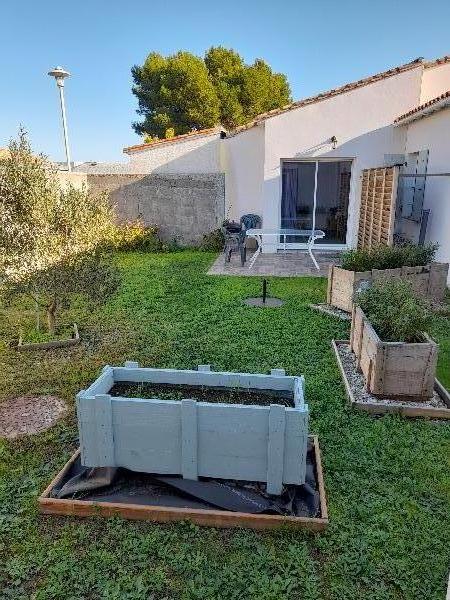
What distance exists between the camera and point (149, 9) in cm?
1457

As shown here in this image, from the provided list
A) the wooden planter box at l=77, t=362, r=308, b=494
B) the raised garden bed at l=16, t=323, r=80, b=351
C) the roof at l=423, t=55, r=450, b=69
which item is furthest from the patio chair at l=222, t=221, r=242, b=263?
the wooden planter box at l=77, t=362, r=308, b=494

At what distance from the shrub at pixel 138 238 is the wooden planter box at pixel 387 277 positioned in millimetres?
7901

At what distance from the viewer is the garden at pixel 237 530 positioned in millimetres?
2561

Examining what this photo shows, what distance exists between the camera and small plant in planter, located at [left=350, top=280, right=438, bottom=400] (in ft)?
14.5

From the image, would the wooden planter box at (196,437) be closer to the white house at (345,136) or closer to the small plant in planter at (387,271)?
the small plant in planter at (387,271)

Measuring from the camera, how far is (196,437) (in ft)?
10.2

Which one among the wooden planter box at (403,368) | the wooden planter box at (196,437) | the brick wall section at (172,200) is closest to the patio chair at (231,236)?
the brick wall section at (172,200)

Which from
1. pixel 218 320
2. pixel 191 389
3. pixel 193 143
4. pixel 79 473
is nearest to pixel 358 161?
pixel 193 143

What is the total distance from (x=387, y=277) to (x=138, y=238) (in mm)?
9101

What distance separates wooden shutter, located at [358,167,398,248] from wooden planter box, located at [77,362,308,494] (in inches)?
267

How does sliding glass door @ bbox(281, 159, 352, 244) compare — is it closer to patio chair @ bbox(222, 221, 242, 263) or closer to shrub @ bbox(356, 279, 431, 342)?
patio chair @ bbox(222, 221, 242, 263)

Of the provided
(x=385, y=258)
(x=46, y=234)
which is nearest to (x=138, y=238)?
(x=46, y=234)

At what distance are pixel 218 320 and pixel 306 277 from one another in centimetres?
372

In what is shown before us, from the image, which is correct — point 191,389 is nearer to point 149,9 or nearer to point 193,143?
point 193,143
